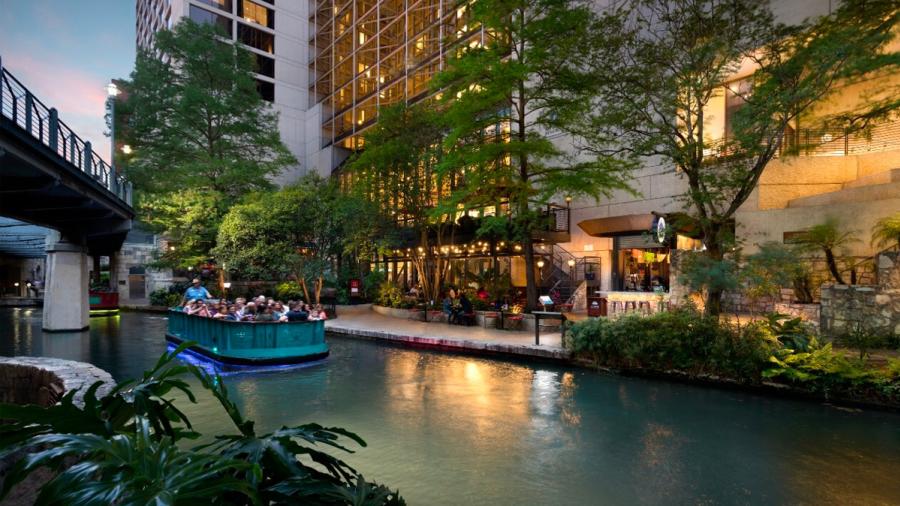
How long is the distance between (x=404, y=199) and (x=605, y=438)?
1848cm

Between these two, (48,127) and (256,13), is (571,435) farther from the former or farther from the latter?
(256,13)

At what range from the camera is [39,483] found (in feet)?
14.4

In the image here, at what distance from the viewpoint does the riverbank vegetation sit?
940cm

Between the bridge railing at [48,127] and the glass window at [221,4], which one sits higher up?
the glass window at [221,4]

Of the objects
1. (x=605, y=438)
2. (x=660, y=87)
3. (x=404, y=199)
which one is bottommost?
(x=605, y=438)

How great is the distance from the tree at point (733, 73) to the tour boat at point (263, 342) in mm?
10953

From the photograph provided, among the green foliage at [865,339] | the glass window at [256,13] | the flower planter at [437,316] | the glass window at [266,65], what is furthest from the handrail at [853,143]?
the glass window at [256,13]

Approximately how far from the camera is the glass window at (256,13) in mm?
47550

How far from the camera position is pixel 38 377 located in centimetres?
830

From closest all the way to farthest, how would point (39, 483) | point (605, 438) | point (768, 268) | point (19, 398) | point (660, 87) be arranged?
1. point (39, 483)
2. point (605, 438)
3. point (19, 398)
4. point (768, 268)
5. point (660, 87)

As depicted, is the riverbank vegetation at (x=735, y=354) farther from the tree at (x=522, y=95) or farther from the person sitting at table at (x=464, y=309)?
the person sitting at table at (x=464, y=309)

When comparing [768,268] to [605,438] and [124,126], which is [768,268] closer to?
[605,438]

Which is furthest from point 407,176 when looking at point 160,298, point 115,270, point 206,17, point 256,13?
point 256,13

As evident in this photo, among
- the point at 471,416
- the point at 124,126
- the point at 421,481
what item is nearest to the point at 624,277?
the point at 471,416
